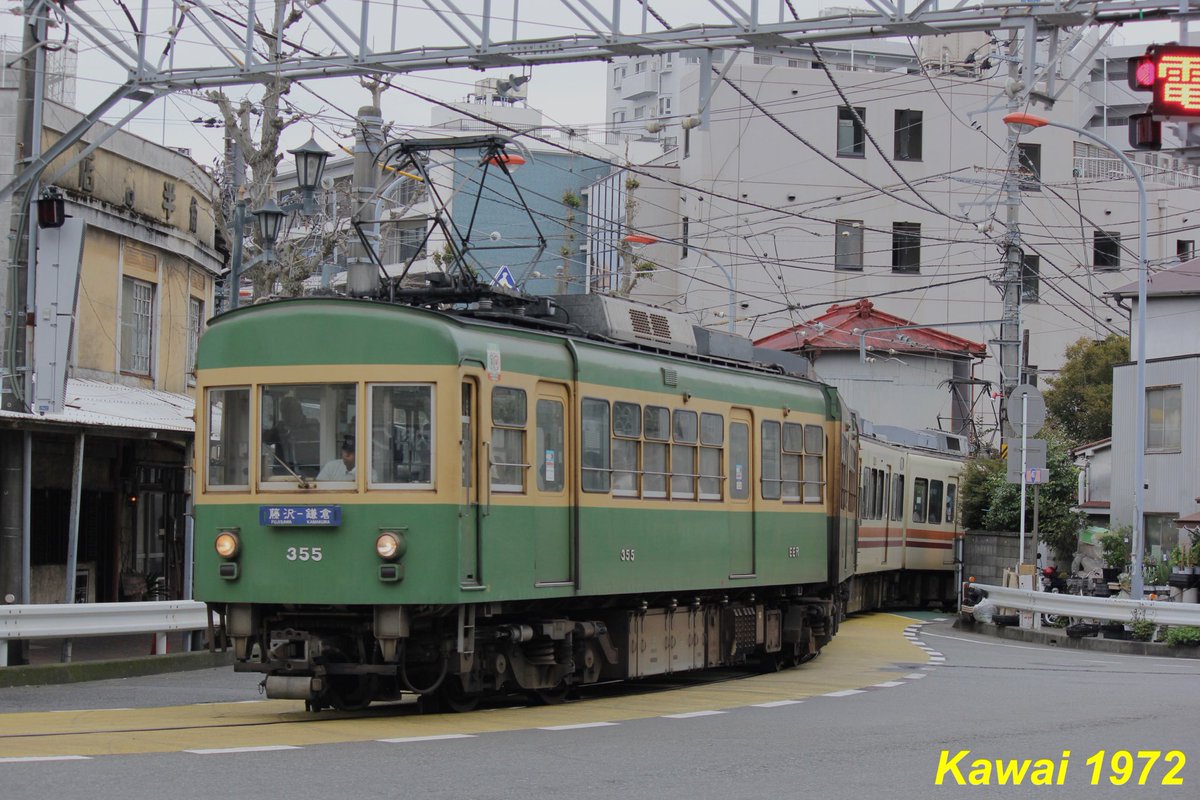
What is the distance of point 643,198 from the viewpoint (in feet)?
179

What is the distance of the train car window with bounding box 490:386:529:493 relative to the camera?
41.7 feet

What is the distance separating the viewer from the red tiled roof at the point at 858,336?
47.1 meters

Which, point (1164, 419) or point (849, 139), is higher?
point (849, 139)

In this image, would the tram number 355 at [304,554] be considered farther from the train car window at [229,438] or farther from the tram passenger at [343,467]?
the train car window at [229,438]

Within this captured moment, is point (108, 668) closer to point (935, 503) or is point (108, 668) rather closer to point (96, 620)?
point (96, 620)

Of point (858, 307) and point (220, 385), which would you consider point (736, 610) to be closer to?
point (220, 385)

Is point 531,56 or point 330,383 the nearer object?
point 330,383

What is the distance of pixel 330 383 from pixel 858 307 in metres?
36.8

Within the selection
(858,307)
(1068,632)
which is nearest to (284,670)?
(1068,632)

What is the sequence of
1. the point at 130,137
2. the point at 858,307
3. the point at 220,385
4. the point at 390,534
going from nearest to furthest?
the point at 390,534 → the point at 220,385 → the point at 130,137 → the point at 858,307

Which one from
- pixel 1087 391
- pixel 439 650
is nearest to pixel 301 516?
pixel 439 650

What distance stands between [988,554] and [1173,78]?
20.2m

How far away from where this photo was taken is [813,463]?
62.5ft

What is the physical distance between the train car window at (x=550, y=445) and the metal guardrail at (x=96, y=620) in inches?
162
